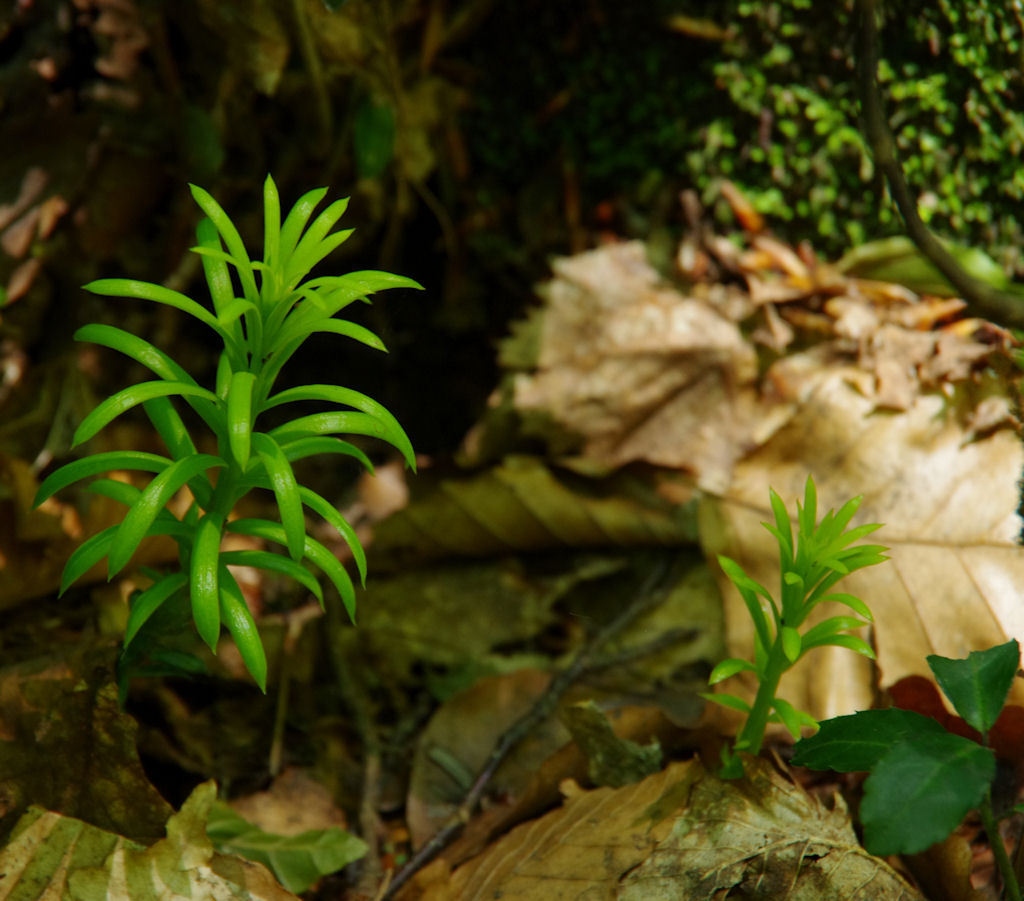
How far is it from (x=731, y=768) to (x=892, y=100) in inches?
71.0

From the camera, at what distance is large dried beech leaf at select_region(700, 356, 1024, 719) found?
1633 mm

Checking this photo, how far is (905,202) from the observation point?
185 cm

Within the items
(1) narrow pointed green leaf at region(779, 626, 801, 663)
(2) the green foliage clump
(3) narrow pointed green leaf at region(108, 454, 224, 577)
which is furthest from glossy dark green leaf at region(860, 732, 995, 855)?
(2) the green foliage clump

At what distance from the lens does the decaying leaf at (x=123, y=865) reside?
1204mm

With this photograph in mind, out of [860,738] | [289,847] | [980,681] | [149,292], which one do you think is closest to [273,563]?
[149,292]

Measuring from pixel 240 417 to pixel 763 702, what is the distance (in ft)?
2.90

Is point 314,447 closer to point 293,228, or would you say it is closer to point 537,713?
point 293,228

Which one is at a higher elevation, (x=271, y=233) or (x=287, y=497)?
(x=271, y=233)

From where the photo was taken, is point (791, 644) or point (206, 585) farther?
point (791, 644)

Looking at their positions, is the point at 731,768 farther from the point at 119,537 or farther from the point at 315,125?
the point at 315,125

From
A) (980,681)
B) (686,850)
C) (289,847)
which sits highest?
(980,681)

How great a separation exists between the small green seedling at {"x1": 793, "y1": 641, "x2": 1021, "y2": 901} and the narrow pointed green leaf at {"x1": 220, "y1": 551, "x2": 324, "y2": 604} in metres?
0.73

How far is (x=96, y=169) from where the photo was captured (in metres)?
2.18

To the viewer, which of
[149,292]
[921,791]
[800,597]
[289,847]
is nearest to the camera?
[921,791]
